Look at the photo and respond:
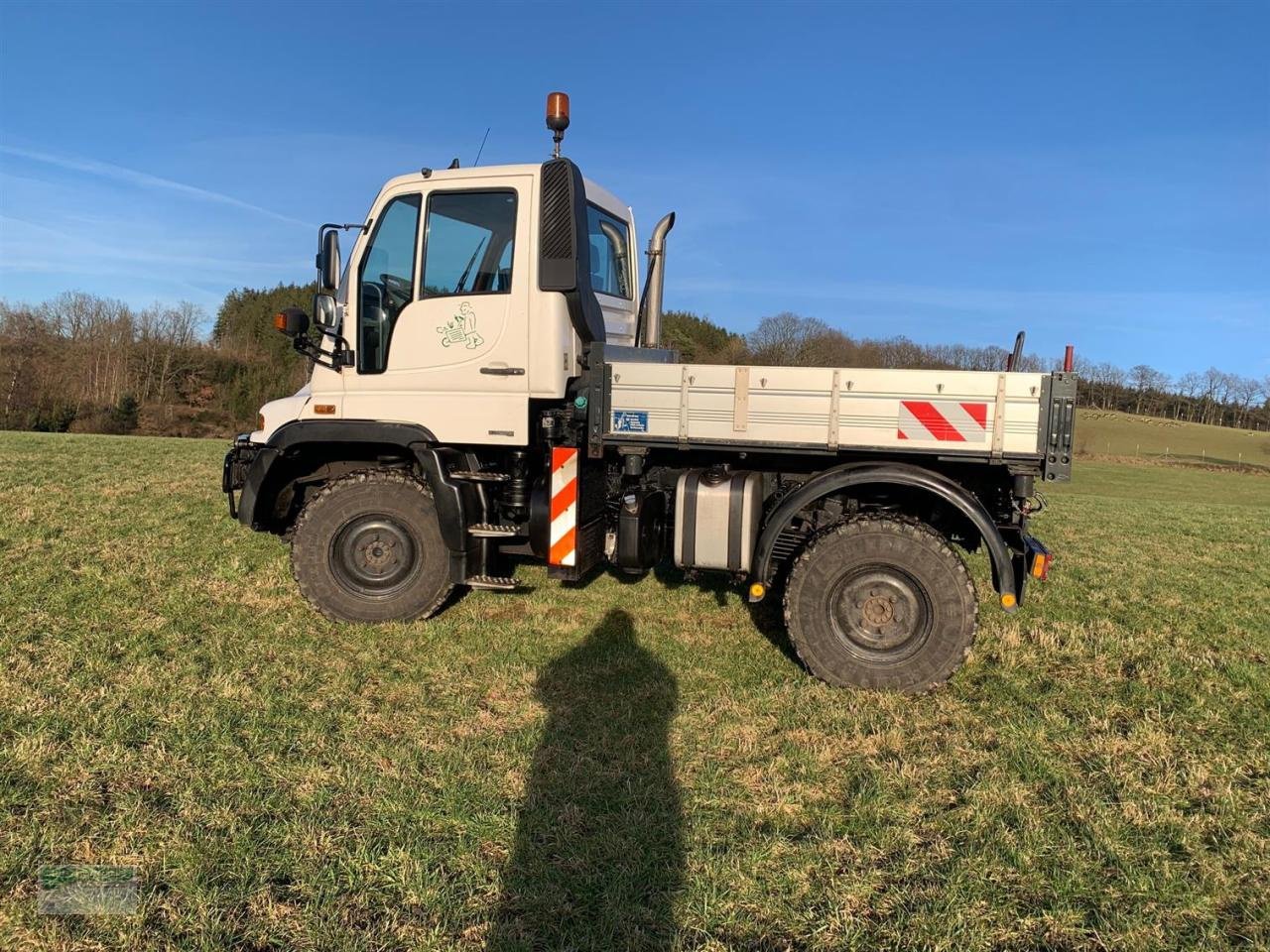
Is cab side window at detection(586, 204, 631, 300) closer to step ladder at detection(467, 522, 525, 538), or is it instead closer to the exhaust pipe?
the exhaust pipe

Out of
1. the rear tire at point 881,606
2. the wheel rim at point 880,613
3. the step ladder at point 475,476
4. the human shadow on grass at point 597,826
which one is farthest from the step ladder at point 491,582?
the wheel rim at point 880,613

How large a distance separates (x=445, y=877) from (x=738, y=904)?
1017 mm

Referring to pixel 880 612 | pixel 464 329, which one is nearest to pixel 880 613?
pixel 880 612

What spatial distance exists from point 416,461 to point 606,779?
2.98m

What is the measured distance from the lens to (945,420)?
171 inches

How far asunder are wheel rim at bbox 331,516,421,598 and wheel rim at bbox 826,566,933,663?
2922 millimetres

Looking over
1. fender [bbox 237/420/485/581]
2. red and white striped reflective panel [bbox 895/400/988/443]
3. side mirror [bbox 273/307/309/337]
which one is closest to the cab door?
fender [bbox 237/420/485/581]

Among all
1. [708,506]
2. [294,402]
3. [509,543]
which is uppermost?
[294,402]

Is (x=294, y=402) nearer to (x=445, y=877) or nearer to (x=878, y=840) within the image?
(x=445, y=877)

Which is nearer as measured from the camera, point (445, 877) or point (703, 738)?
point (445, 877)

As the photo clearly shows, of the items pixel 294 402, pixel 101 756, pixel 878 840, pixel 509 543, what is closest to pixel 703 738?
pixel 878 840

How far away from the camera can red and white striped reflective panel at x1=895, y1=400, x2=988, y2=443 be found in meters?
4.31

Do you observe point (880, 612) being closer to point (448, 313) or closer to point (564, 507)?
point (564, 507)

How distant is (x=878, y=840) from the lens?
3014mm
